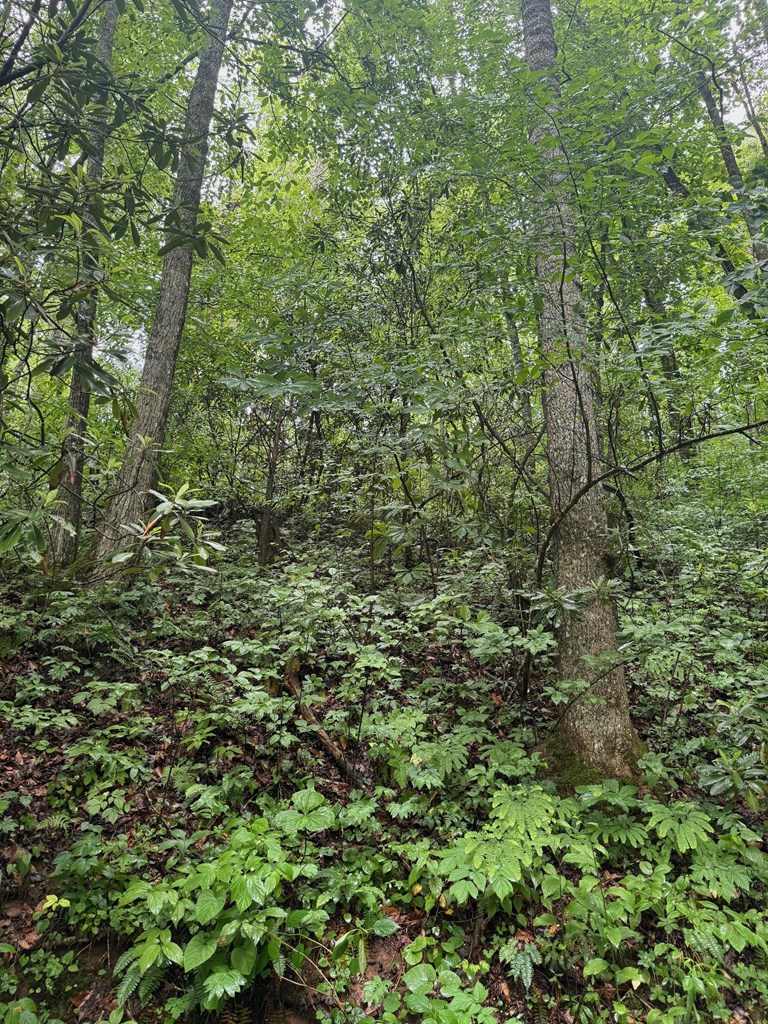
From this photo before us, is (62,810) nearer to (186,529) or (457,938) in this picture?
(186,529)

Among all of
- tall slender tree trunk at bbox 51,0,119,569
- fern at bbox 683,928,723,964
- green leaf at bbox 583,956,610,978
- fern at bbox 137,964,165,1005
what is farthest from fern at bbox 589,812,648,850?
tall slender tree trunk at bbox 51,0,119,569

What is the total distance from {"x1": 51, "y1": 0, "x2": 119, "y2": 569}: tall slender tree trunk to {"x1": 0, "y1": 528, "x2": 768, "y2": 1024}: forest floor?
1.23m

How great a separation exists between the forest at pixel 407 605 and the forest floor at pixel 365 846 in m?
0.02

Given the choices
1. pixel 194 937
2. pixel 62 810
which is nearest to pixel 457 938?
pixel 194 937

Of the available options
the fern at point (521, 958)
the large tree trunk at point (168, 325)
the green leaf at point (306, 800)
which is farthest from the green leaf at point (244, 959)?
the large tree trunk at point (168, 325)

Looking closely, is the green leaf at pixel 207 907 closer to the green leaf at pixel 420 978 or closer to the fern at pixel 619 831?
the green leaf at pixel 420 978

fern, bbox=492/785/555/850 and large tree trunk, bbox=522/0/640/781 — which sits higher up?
large tree trunk, bbox=522/0/640/781

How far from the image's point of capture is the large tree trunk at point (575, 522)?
361 centimetres

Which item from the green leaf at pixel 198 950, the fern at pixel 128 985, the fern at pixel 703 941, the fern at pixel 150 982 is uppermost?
the green leaf at pixel 198 950

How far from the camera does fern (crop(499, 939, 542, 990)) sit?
2508mm

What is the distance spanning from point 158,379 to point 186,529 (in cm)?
386

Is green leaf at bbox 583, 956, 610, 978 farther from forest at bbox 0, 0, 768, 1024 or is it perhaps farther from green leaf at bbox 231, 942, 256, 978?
green leaf at bbox 231, 942, 256, 978

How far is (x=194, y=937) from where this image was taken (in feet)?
8.08

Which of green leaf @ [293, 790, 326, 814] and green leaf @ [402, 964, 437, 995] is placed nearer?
green leaf @ [402, 964, 437, 995]
